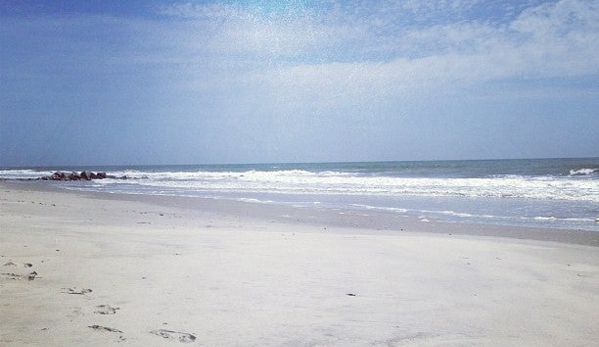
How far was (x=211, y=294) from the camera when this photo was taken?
399 centimetres

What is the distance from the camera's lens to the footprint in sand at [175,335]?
297 cm

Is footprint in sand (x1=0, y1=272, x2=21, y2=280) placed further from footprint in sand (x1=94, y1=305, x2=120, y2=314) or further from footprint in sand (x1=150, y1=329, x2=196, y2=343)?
footprint in sand (x1=150, y1=329, x2=196, y2=343)

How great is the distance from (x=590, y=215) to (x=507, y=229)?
3.60m

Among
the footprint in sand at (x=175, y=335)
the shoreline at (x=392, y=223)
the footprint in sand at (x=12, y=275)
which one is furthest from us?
the shoreline at (x=392, y=223)

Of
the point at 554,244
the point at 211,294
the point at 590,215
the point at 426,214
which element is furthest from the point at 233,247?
the point at 590,215

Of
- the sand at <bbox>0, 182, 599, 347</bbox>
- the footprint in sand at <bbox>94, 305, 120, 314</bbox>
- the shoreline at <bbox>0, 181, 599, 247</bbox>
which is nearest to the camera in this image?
the sand at <bbox>0, 182, 599, 347</bbox>

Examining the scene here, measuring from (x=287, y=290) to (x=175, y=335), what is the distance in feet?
4.70

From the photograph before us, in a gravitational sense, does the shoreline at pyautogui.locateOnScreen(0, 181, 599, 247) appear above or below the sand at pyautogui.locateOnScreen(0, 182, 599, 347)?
below

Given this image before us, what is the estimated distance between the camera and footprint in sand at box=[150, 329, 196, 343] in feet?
9.76

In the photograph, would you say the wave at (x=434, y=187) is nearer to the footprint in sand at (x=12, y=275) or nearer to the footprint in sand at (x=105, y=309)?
the footprint in sand at (x=105, y=309)

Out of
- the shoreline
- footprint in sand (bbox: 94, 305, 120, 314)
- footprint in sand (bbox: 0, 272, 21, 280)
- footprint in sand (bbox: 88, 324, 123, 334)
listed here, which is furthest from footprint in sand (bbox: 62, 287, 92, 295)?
the shoreline

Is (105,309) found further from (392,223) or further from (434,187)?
(434,187)

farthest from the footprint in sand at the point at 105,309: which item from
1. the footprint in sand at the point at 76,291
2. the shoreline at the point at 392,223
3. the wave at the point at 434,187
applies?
the wave at the point at 434,187

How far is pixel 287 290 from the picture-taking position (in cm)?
426
